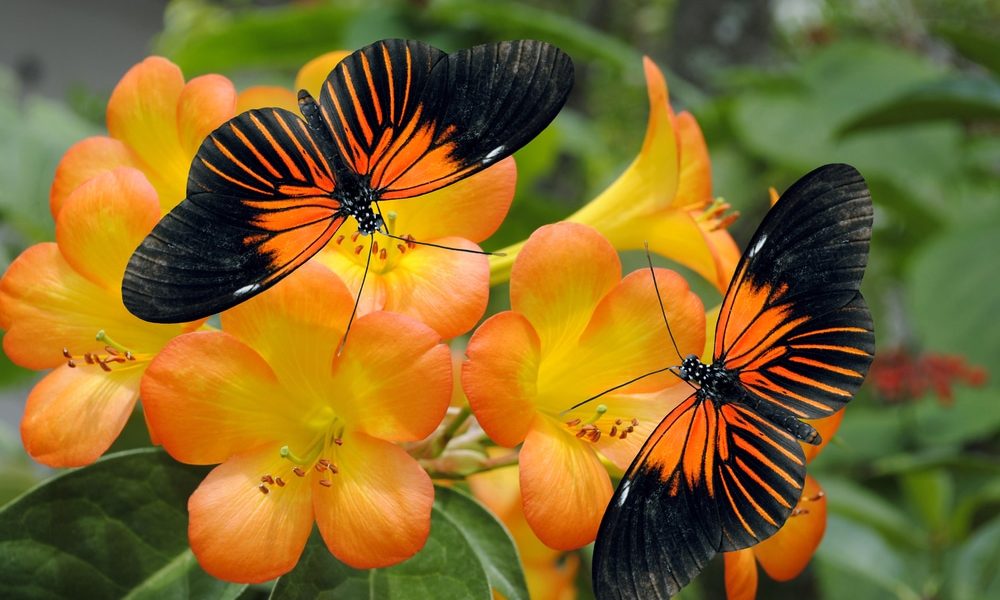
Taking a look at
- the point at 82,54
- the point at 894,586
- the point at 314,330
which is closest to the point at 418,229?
the point at 314,330

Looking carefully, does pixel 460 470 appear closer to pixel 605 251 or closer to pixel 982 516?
pixel 605 251

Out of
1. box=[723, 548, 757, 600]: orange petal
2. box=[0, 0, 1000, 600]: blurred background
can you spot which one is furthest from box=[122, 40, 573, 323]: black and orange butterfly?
box=[0, 0, 1000, 600]: blurred background

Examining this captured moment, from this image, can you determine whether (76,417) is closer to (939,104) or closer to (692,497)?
(692,497)

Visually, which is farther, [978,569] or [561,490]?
[978,569]

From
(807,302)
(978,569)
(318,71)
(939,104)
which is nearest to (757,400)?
(807,302)

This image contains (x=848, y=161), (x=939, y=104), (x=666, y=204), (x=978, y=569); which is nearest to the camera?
(x=666, y=204)

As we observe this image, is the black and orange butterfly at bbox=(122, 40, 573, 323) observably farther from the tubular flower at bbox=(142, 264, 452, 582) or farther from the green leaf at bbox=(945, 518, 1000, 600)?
the green leaf at bbox=(945, 518, 1000, 600)
